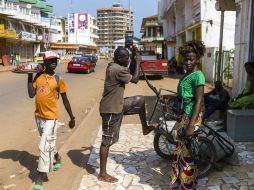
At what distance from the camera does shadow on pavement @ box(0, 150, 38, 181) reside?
5.55 m

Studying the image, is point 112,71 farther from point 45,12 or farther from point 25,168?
point 45,12

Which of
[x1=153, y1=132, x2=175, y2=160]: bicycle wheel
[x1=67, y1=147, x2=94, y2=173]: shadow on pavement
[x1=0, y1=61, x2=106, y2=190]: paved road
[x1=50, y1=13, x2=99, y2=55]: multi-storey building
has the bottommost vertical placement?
[x1=0, y1=61, x2=106, y2=190]: paved road

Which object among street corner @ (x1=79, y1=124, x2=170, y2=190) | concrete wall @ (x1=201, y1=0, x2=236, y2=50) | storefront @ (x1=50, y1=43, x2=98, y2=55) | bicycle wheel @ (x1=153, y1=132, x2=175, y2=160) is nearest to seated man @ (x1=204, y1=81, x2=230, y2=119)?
street corner @ (x1=79, y1=124, x2=170, y2=190)

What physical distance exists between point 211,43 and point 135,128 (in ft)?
50.1

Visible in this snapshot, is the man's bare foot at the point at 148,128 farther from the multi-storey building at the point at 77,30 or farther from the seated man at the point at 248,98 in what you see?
the multi-storey building at the point at 77,30

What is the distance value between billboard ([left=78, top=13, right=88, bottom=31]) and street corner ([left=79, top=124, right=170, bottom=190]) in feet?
363

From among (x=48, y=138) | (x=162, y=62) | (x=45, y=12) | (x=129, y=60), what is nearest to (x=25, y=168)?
(x=48, y=138)

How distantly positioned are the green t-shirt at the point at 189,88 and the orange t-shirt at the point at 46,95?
5.45ft

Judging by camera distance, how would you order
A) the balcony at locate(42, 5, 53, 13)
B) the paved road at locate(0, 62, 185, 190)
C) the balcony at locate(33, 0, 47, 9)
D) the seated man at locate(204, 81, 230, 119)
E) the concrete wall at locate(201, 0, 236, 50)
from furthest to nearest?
the balcony at locate(42, 5, 53, 13) < the balcony at locate(33, 0, 47, 9) < the concrete wall at locate(201, 0, 236, 50) < the seated man at locate(204, 81, 230, 119) < the paved road at locate(0, 62, 185, 190)

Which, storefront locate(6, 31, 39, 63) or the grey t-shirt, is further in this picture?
storefront locate(6, 31, 39, 63)

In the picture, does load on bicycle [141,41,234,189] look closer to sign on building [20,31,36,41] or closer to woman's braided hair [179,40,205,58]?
woman's braided hair [179,40,205,58]

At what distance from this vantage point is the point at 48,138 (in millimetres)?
4555

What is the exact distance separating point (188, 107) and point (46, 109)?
1800 mm

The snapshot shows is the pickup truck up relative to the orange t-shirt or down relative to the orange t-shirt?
down
